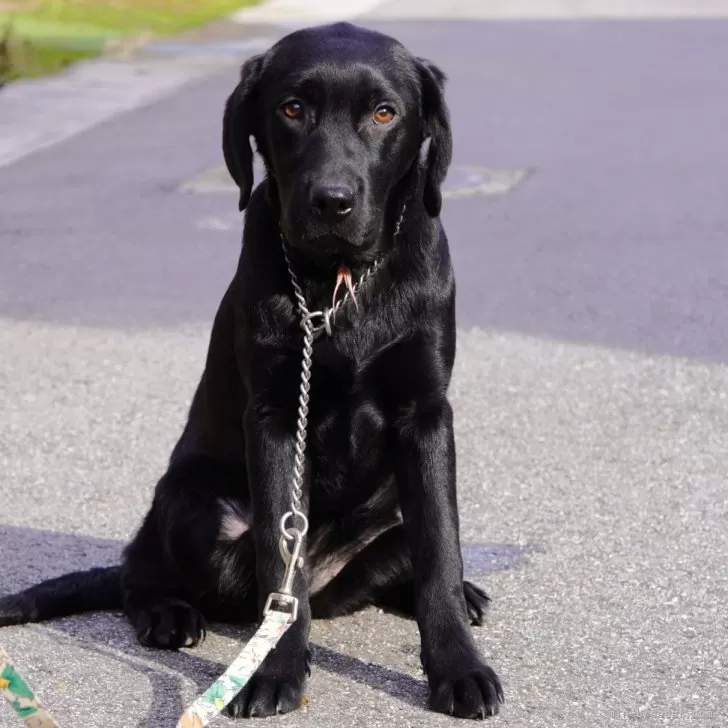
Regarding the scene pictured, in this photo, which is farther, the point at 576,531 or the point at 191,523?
the point at 576,531

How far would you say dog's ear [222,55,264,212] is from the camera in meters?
3.92

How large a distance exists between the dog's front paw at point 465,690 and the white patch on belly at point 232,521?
638 millimetres

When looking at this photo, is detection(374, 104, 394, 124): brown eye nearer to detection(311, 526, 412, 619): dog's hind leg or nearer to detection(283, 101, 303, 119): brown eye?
detection(283, 101, 303, 119): brown eye

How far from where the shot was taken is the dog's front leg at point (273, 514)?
12.2 ft

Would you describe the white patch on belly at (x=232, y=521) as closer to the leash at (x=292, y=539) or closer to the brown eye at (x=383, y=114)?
the leash at (x=292, y=539)

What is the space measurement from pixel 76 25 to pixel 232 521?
15.9m

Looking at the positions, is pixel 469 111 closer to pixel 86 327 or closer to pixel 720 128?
pixel 720 128

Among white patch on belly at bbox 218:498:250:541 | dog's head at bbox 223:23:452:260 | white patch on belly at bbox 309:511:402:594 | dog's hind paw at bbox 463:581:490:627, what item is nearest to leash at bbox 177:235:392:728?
→ dog's head at bbox 223:23:452:260

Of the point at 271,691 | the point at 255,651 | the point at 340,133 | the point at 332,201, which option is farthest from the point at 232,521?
the point at 340,133

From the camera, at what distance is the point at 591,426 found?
5988mm

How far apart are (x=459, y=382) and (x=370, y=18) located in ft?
45.1

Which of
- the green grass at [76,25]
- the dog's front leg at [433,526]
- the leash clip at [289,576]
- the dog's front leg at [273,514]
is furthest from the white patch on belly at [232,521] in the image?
the green grass at [76,25]

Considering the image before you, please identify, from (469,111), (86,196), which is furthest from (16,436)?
(469,111)

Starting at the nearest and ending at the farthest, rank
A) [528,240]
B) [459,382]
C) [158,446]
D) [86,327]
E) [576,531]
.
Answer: [576,531]
[158,446]
[459,382]
[86,327]
[528,240]
